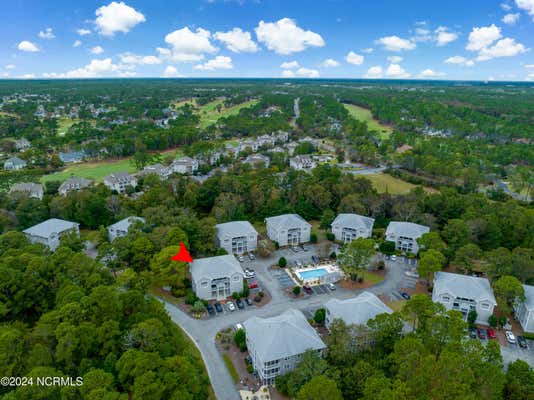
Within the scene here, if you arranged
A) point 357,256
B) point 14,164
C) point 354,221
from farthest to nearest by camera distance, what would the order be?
1. point 14,164
2. point 354,221
3. point 357,256

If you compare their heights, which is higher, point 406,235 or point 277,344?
point 406,235

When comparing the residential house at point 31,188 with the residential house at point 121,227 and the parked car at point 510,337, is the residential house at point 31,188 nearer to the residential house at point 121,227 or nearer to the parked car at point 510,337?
the residential house at point 121,227

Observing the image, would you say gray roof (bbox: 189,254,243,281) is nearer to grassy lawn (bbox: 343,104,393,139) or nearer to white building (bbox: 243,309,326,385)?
white building (bbox: 243,309,326,385)

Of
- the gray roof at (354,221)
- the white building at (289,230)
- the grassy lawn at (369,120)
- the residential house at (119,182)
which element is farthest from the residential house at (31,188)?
the grassy lawn at (369,120)

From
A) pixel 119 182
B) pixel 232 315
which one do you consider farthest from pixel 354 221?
pixel 119 182

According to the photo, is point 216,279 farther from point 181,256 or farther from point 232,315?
point 181,256

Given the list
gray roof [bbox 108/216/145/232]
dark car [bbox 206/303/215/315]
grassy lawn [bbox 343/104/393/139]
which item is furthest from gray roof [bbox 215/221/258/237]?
grassy lawn [bbox 343/104/393/139]
